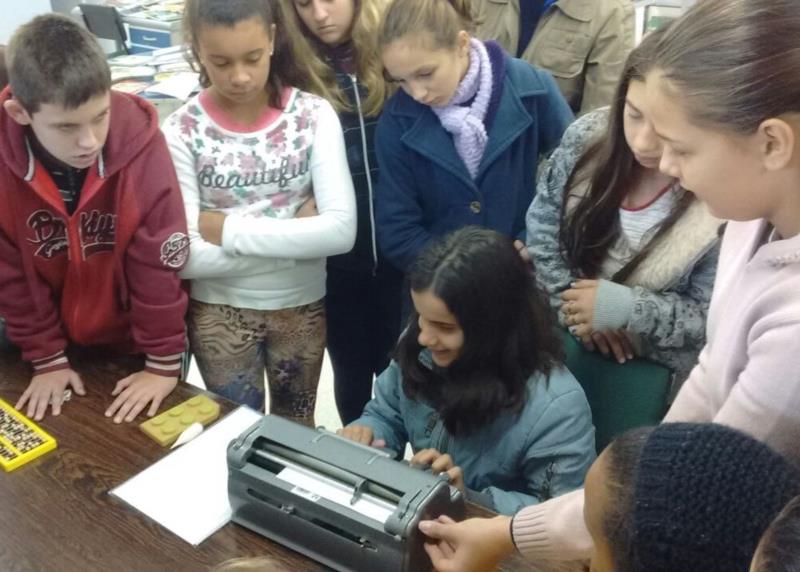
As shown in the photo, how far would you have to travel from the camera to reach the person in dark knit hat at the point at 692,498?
0.64 m

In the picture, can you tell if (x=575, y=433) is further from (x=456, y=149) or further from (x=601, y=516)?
(x=456, y=149)

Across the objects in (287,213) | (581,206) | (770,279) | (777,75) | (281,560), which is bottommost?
(281,560)

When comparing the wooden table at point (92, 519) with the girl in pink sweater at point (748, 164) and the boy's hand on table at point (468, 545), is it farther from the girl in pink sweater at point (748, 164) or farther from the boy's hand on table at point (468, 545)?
the girl in pink sweater at point (748, 164)

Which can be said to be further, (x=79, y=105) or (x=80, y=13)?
(x=80, y=13)

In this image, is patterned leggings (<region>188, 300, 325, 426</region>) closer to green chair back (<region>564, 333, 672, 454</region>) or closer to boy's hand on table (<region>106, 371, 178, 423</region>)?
boy's hand on table (<region>106, 371, 178, 423</region>)

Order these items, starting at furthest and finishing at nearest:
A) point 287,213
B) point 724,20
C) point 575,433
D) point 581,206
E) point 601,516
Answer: point 287,213 < point 581,206 < point 575,433 < point 724,20 < point 601,516

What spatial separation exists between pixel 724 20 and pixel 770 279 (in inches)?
11.5

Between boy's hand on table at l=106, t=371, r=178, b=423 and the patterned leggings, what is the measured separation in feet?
0.57

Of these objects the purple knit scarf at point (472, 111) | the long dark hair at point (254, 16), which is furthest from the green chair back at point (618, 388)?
the long dark hair at point (254, 16)

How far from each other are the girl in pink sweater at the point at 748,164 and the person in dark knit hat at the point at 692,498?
0.17 m

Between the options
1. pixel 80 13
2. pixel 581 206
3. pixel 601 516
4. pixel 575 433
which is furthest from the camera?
pixel 80 13

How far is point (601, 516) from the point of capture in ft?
2.35

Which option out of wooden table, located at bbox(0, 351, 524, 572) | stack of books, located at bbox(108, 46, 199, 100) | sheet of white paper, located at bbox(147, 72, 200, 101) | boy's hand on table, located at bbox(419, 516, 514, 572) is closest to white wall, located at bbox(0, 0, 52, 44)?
stack of books, located at bbox(108, 46, 199, 100)

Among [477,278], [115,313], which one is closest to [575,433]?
[477,278]
